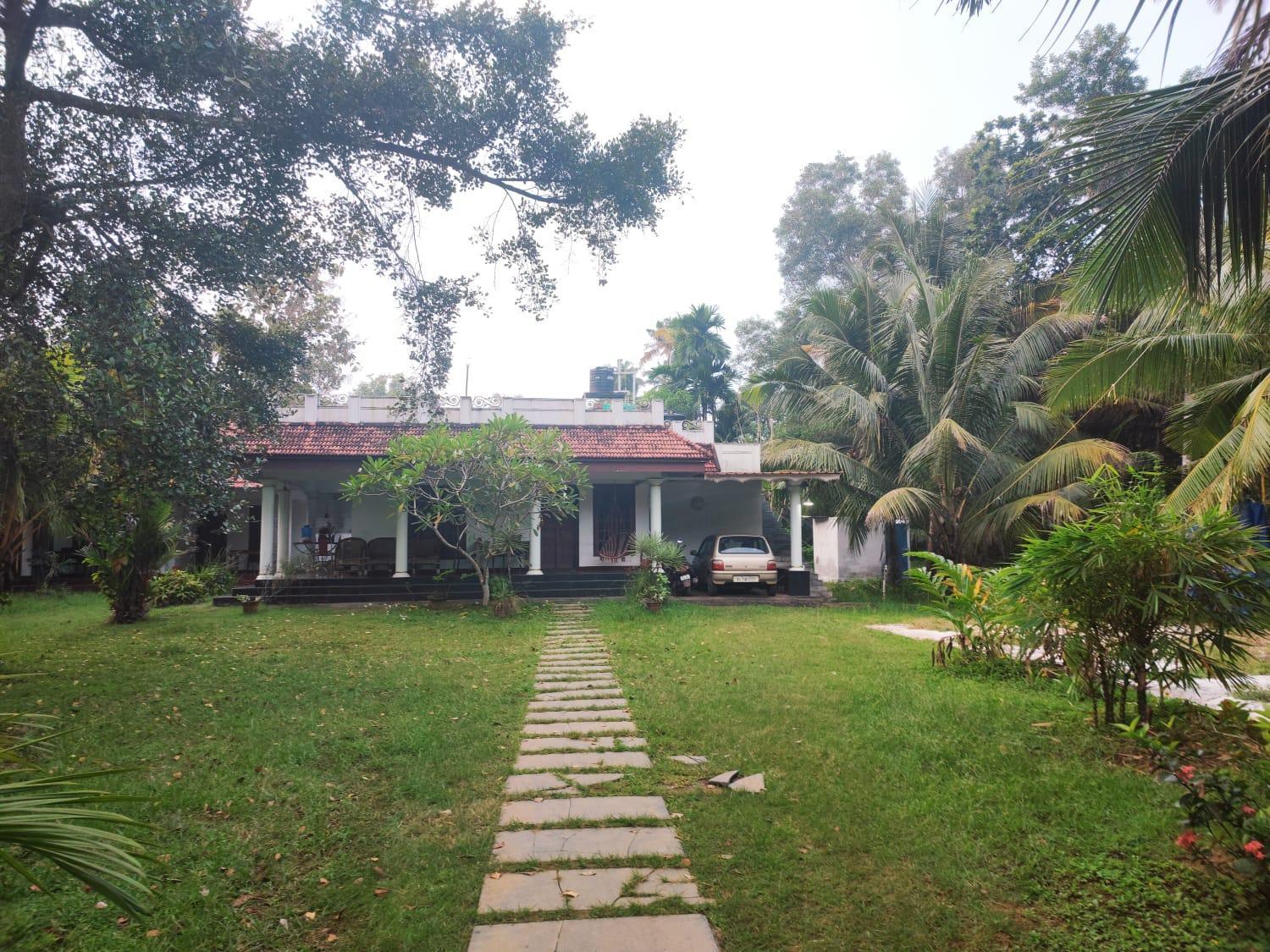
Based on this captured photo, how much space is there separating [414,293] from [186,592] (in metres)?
9.53

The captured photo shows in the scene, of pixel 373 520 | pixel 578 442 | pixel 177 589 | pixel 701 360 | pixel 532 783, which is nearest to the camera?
pixel 532 783

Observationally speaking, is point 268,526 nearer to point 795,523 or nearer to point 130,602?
point 130,602

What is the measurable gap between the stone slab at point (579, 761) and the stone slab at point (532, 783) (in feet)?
0.32

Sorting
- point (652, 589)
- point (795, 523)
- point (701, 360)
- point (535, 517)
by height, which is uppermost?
point (701, 360)

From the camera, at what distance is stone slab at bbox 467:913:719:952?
2707mm

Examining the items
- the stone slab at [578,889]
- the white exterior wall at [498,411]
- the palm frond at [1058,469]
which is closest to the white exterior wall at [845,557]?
the white exterior wall at [498,411]

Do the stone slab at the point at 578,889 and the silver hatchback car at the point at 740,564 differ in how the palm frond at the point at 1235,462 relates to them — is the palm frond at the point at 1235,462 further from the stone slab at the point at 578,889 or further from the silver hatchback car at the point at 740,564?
the silver hatchback car at the point at 740,564

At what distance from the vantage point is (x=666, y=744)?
5.16 metres

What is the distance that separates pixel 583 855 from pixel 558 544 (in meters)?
14.3

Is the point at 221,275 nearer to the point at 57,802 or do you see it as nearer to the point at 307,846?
the point at 307,846

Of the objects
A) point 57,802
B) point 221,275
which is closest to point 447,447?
point 221,275

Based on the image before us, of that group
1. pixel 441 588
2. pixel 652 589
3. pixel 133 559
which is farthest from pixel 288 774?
pixel 441 588

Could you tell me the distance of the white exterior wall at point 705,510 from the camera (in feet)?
62.4

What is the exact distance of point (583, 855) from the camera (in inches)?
137
